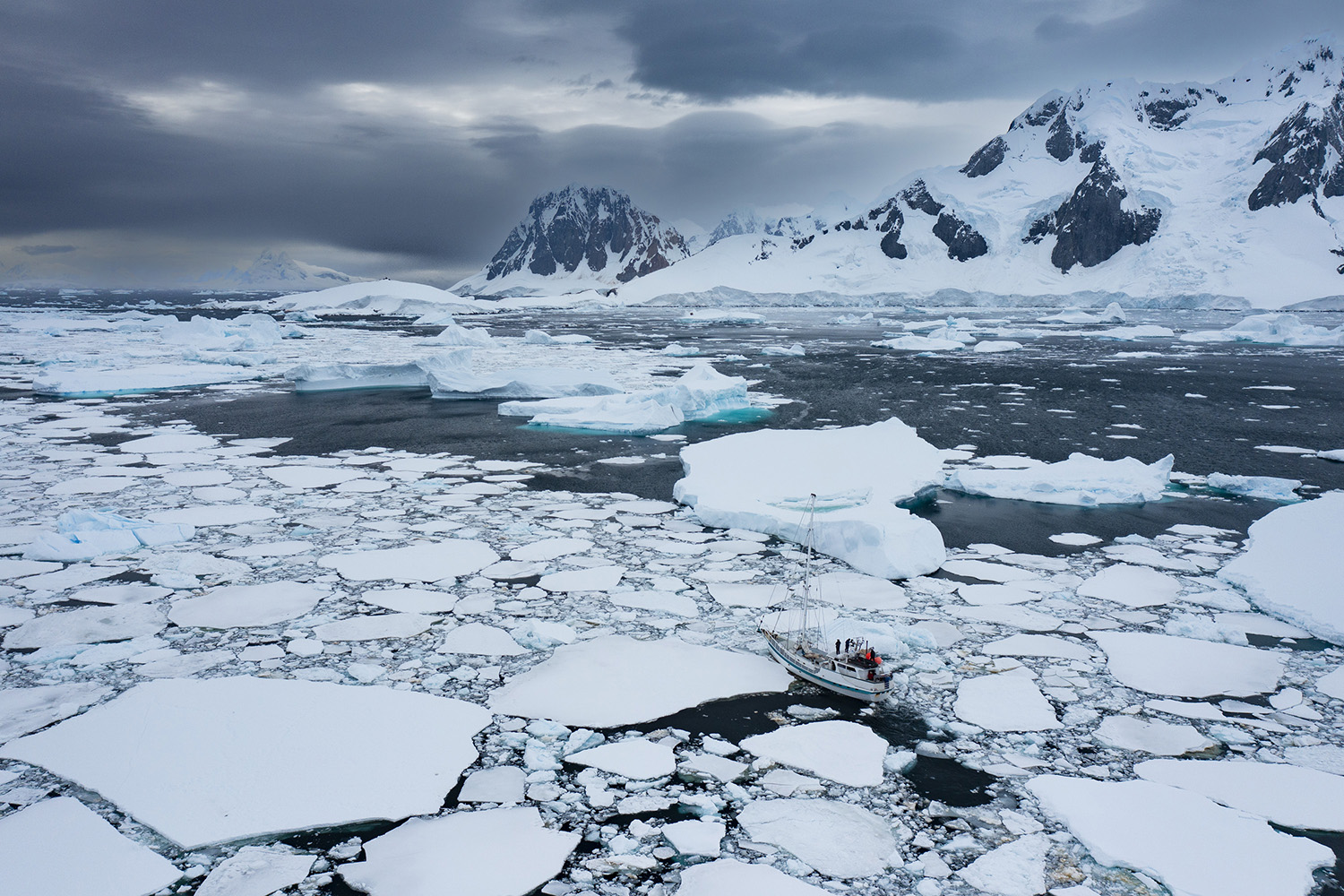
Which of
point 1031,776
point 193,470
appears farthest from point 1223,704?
point 193,470

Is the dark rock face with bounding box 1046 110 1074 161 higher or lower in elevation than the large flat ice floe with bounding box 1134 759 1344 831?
higher

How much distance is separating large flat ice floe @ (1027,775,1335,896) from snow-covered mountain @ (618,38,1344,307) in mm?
81554

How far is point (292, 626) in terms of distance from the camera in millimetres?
5531

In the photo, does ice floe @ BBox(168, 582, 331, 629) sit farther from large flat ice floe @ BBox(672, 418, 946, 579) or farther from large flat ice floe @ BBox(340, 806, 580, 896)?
large flat ice floe @ BBox(672, 418, 946, 579)

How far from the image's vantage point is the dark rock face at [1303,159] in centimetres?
8100

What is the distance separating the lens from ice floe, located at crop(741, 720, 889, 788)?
12.9 feet

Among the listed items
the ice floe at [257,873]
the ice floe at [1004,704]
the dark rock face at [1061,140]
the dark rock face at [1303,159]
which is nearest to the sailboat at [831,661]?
the ice floe at [1004,704]

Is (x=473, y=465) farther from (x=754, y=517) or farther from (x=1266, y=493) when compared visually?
(x=1266, y=493)

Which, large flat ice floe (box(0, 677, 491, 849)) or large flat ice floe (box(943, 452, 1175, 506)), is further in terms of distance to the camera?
large flat ice floe (box(943, 452, 1175, 506))

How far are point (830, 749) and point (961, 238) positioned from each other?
110707 mm

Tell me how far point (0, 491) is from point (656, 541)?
8075 millimetres

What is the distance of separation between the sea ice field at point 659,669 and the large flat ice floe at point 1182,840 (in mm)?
17

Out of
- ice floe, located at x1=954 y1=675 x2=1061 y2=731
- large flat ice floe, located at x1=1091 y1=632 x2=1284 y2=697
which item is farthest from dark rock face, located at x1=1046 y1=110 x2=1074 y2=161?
ice floe, located at x1=954 y1=675 x2=1061 y2=731

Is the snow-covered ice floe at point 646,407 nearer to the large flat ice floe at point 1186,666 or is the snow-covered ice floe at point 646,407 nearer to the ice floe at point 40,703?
the large flat ice floe at point 1186,666
